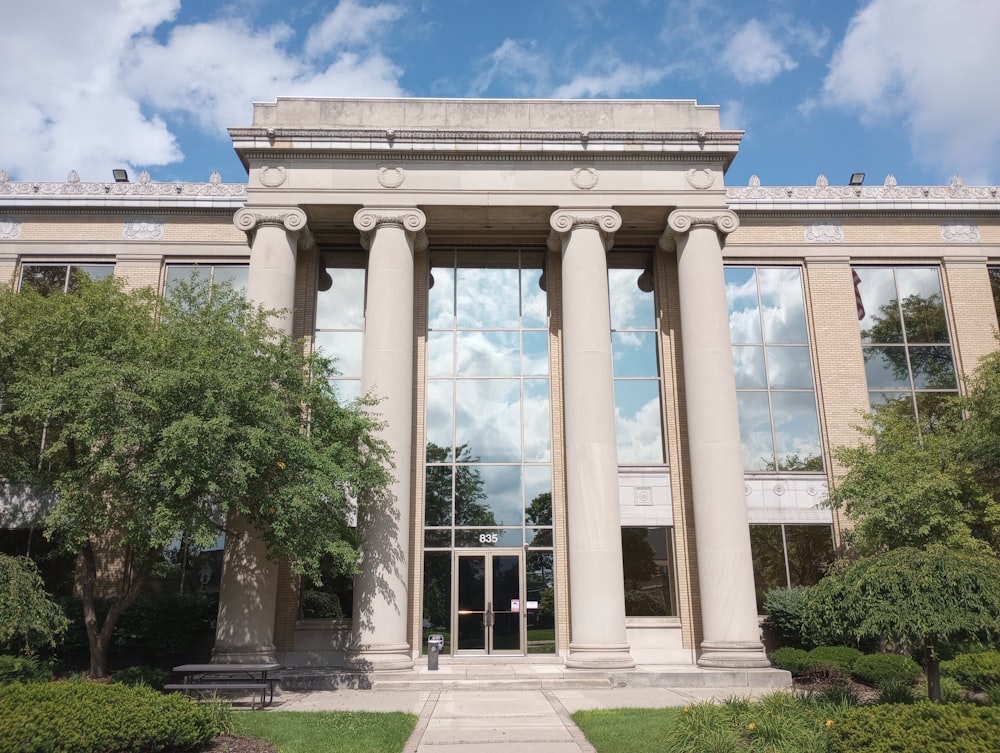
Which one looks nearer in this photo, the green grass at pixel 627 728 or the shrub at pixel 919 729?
the shrub at pixel 919 729

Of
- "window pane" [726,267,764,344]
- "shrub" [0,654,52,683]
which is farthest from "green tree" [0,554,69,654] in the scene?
"window pane" [726,267,764,344]

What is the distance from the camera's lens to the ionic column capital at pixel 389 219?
20906 mm

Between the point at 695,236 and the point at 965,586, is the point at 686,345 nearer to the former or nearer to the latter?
the point at 695,236

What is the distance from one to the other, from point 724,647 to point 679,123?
564 inches

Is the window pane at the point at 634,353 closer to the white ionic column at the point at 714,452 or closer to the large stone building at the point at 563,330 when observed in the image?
the large stone building at the point at 563,330

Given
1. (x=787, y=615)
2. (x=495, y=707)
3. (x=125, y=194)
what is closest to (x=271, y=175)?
(x=125, y=194)

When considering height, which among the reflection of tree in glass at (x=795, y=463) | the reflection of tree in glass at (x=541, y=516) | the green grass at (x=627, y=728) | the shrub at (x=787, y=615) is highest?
the reflection of tree in glass at (x=795, y=463)

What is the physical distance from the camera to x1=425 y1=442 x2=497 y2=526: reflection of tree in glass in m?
21.5

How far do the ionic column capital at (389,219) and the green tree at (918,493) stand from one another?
12992 mm

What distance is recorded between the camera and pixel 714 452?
19.6m

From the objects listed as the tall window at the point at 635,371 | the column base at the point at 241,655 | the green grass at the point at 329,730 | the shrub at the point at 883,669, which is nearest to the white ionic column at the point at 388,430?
the column base at the point at 241,655

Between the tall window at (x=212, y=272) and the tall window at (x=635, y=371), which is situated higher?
the tall window at (x=212, y=272)

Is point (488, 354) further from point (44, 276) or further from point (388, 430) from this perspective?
point (44, 276)

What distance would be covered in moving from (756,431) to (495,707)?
42.3 ft
